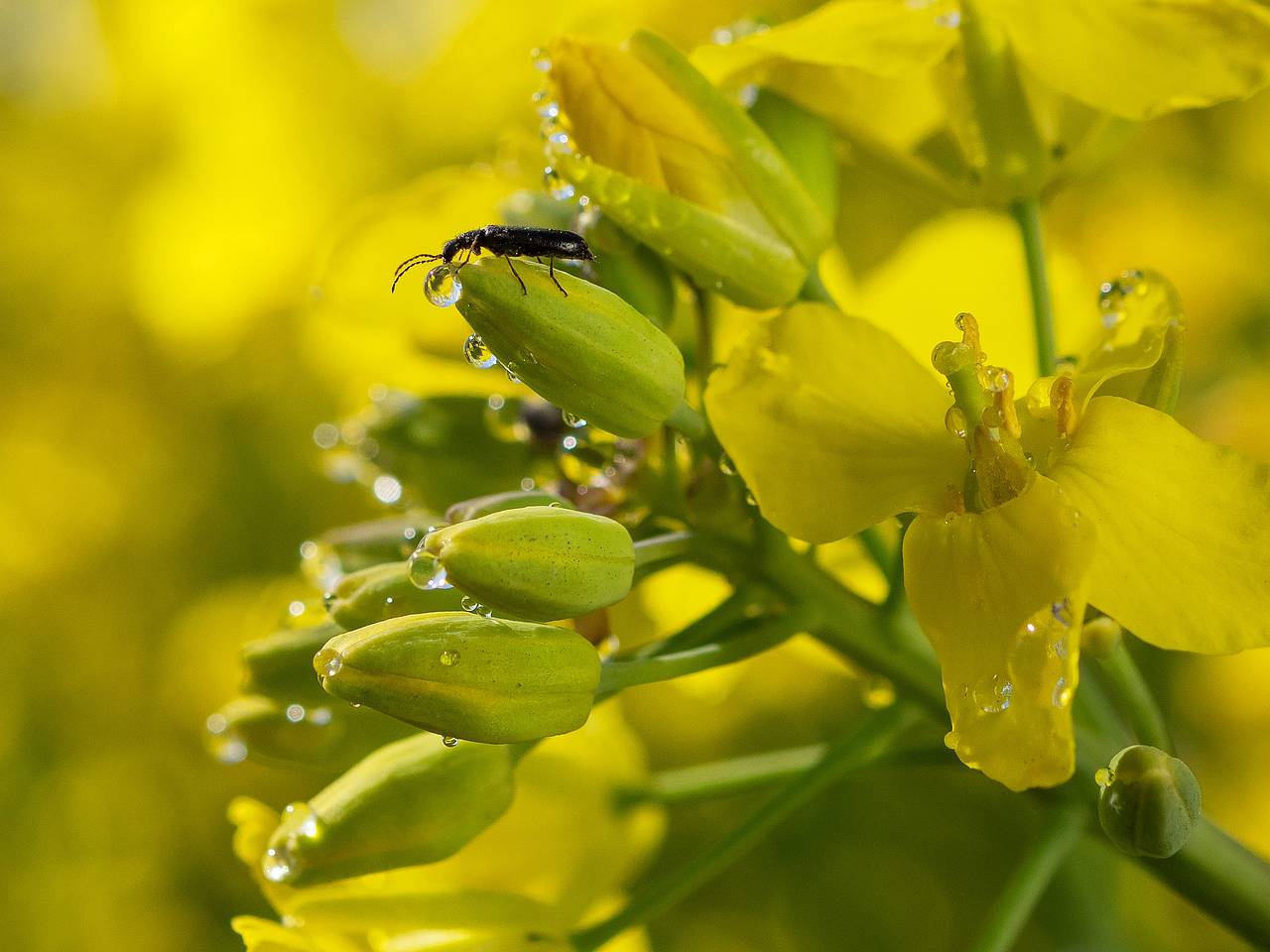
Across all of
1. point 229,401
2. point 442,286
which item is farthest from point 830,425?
point 229,401

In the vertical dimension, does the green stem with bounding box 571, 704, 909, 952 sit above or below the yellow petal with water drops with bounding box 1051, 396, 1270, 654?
below

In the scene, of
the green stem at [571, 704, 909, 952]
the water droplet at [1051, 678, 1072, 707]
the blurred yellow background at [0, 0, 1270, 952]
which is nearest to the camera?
the water droplet at [1051, 678, 1072, 707]

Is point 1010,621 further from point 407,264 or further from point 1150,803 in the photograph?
point 407,264

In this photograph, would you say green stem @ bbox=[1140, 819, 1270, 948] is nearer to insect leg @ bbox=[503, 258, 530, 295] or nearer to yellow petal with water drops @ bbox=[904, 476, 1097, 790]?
yellow petal with water drops @ bbox=[904, 476, 1097, 790]

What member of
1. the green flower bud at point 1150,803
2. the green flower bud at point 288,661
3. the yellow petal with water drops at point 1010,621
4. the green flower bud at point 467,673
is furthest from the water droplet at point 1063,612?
the green flower bud at point 288,661

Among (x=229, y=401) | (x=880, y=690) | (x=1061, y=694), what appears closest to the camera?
(x=1061, y=694)

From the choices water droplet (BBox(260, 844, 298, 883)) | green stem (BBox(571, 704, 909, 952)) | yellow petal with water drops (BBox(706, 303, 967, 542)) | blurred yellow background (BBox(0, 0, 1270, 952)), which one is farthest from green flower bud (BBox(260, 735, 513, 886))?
blurred yellow background (BBox(0, 0, 1270, 952))

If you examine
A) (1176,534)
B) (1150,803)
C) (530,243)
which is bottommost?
(1150,803)

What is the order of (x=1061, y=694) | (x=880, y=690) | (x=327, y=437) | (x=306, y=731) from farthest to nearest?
1. (x=327, y=437)
2. (x=880, y=690)
3. (x=306, y=731)
4. (x=1061, y=694)
